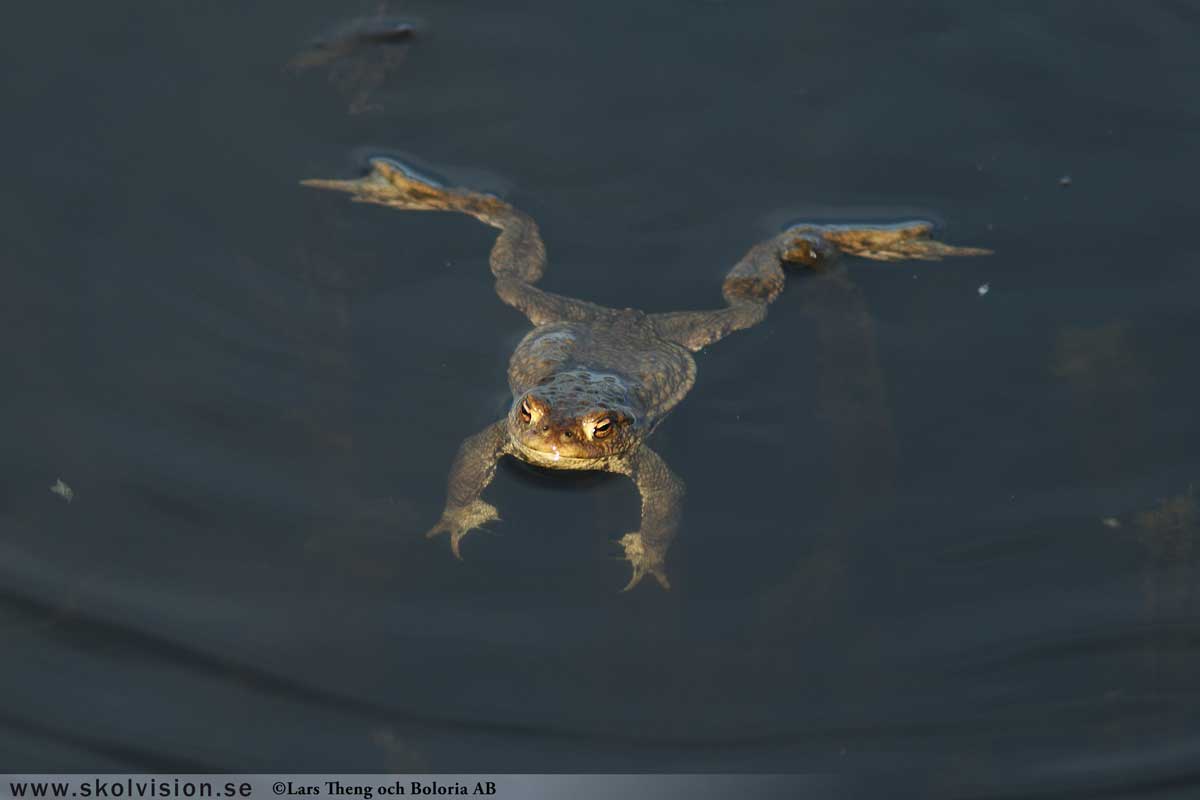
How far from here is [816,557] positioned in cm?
650

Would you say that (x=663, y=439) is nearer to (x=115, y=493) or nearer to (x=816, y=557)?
(x=816, y=557)

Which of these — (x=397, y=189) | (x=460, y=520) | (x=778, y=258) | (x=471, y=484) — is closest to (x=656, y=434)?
(x=471, y=484)

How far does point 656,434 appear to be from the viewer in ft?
24.1

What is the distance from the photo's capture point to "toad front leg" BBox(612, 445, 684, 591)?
6551 mm

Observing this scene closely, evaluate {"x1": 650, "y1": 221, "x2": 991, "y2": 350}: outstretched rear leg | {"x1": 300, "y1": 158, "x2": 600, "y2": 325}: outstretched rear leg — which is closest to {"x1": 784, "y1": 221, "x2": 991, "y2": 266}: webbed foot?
{"x1": 650, "y1": 221, "x2": 991, "y2": 350}: outstretched rear leg

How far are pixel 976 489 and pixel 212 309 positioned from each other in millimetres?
4214

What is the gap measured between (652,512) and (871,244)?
8.33ft

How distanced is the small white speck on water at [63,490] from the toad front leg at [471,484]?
1732 millimetres

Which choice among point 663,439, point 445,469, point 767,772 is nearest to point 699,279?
point 663,439

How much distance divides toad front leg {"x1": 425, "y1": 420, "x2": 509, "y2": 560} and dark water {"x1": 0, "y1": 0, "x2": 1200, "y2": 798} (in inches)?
4.2

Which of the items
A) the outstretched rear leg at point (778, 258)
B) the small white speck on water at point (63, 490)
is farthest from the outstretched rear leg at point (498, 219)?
the small white speck on water at point (63, 490)

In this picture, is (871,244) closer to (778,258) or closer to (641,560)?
(778,258)

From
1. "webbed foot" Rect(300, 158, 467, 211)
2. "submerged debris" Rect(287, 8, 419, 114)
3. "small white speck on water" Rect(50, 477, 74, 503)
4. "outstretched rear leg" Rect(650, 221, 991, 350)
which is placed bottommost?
"small white speck on water" Rect(50, 477, 74, 503)

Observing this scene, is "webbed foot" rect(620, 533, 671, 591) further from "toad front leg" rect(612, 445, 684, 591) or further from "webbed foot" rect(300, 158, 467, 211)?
"webbed foot" rect(300, 158, 467, 211)
